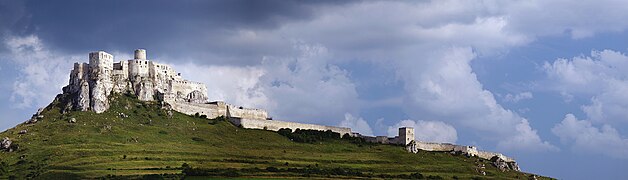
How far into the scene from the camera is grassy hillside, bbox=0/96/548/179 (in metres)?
152

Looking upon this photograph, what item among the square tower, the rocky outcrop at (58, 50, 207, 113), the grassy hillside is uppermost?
the square tower

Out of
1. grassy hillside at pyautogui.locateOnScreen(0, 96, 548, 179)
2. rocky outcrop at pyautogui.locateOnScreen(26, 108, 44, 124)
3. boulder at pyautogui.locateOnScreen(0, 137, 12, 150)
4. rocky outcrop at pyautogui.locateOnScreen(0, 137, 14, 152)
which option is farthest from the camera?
rocky outcrop at pyautogui.locateOnScreen(26, 108, 44, 124)

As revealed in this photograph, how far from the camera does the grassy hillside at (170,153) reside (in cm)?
15175

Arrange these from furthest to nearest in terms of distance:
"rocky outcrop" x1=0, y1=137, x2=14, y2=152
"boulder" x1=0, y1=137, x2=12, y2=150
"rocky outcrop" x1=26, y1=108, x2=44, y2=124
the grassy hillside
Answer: "rocky outcrop" x1=26, y1=108, x2=44, y2=124 → "boulder" x1=0, y1=137, x2=12, y2=150 → "rocky outcrop" x1=0, y1=137, x2=14, y2=152 → the grassy hillside

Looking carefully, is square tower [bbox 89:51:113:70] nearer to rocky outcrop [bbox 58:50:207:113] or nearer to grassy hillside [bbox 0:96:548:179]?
rocky outcrop [bbox 58:50:207:113]

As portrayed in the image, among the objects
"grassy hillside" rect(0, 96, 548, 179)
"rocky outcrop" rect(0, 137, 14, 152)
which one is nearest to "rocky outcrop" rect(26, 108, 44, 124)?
"grassy hillside" rect(0, 96, 548, 179)

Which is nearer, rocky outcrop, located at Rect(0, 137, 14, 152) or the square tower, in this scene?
rocky outcrop, located at Rect(0, 137, 14, 152)

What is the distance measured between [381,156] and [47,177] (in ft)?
251

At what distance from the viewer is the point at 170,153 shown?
165 metres

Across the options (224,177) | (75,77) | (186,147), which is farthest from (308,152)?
(75,77)

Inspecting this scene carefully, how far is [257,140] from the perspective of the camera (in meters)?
191

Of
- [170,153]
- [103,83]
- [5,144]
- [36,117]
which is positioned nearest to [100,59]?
[103,83]

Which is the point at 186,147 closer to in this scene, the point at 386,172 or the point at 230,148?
the point at 230,148

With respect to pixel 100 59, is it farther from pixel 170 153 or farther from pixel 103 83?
pixel 170 153
